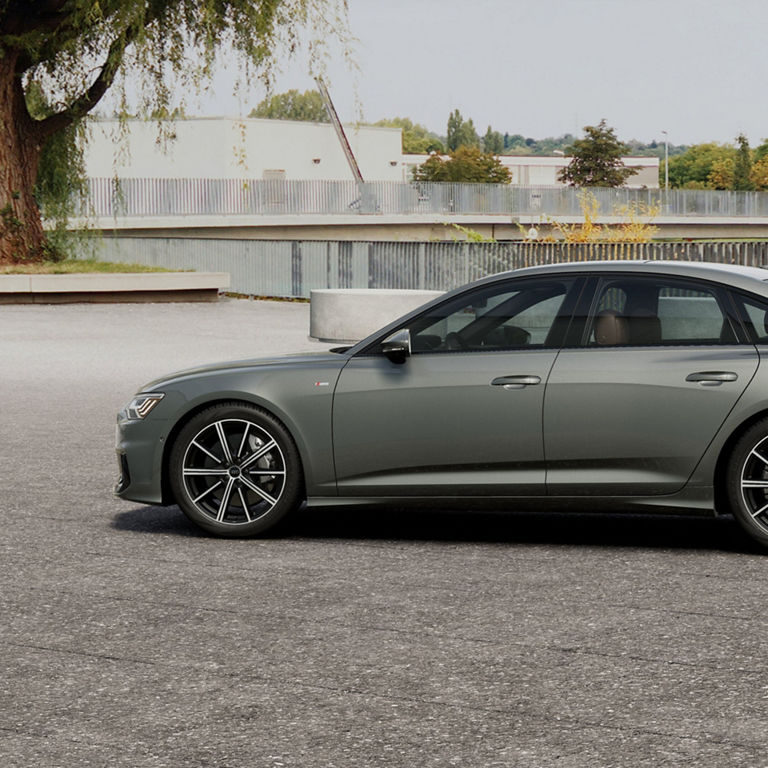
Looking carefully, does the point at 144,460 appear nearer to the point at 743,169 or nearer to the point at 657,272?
the point at 657,272

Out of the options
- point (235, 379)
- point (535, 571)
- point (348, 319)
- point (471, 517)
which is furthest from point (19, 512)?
point (348, 319)

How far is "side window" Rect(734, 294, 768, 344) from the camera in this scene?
7.07 meters

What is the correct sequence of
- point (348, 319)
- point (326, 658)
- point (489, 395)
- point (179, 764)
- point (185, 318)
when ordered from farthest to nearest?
point (185, 318), point (348, 319), point (489, 395), point (326, 658), point (179, 764)

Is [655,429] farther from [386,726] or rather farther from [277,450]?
[386,726]

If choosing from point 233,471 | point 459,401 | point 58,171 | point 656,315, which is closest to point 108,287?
point 58,171

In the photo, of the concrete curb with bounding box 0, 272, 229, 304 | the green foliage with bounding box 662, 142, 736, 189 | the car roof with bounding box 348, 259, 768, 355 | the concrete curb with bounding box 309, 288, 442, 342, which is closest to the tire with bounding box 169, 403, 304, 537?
the car roof with bounding box 348, 259, 768, 355

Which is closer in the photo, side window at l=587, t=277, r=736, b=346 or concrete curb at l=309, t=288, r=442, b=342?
side window at l=587, t=277, r=736, b=346

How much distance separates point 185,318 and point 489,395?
20.6 metres

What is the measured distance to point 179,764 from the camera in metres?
4.14

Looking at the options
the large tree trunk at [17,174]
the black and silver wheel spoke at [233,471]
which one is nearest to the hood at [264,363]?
the black and silver wheel spoke at [233,471]

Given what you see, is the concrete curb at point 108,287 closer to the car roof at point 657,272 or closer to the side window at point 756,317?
the car roof at point 657,272

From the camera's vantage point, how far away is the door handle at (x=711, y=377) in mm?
6961

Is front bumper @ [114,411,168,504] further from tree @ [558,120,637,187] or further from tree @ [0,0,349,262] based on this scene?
tree @ [558,120,637,187]

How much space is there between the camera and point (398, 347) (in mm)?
7352
